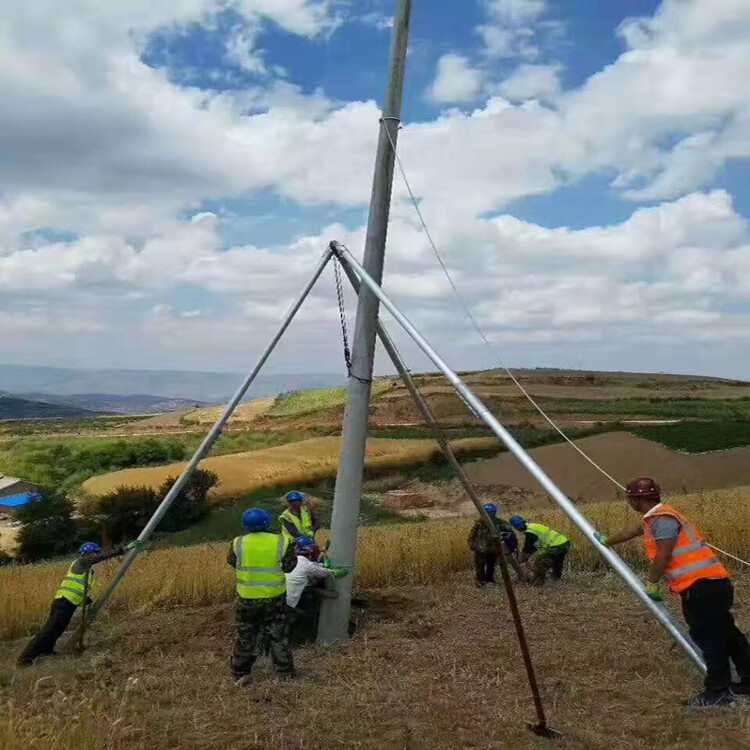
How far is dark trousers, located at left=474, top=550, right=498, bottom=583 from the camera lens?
11508 millimetres

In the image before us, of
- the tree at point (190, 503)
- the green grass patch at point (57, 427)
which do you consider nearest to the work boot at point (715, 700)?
the tree at point (190, 503)

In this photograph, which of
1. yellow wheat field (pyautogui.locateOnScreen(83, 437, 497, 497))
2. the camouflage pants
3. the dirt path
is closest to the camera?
the camouflage pants

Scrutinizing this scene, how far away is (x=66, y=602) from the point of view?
9172 mm

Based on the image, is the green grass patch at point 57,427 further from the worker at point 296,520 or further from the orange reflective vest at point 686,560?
the orange reflective vest at point 686,560

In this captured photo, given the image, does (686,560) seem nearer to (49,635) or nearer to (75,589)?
(75,589)

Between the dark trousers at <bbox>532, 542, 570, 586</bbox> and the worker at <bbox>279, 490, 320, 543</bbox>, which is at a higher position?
the worker at <bbox>279, 490, 320, 543</bbox>

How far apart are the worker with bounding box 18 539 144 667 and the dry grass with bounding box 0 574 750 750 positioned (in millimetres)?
336

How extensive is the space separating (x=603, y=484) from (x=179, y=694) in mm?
31862

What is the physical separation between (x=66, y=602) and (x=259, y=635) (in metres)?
2.96

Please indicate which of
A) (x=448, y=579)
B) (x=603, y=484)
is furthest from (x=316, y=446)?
(x=448, y=579)

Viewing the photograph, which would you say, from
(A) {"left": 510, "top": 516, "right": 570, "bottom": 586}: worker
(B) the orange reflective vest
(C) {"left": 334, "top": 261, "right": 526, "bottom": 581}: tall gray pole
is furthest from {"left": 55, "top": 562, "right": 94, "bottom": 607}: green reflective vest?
(B) the orange reflective vest

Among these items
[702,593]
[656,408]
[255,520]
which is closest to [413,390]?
[255,520]

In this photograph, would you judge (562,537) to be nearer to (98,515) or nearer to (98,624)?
(98,624)

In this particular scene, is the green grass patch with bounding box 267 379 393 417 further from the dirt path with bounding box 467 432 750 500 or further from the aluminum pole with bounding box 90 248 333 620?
the aluminum pole with bounding box 90 248 333 620
